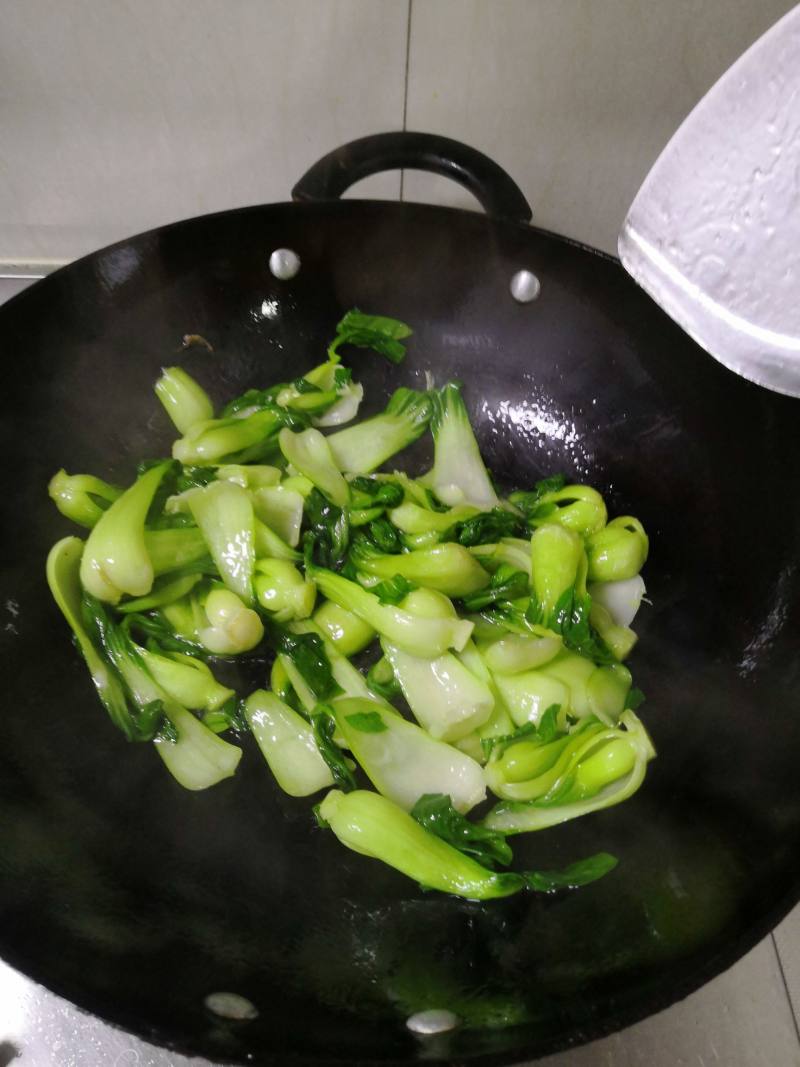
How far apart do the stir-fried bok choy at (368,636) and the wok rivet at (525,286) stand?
1.02ft

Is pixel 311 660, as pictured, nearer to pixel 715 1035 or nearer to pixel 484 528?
pixel 484 528

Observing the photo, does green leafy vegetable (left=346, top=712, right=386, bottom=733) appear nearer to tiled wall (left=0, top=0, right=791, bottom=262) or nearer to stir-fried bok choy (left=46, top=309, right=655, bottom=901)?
stir-fried bok choy (left=46, top=309, right=655, bottom=901)

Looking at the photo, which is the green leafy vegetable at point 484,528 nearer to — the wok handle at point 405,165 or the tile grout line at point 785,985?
the wok handle at point 405,165

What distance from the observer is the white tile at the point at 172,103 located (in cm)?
114

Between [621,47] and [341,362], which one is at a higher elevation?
[621,47]

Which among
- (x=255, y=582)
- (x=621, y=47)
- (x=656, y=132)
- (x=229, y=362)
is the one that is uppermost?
(x=621, y=47)

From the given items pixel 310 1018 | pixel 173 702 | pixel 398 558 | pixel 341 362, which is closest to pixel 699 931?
pixel 310 1018

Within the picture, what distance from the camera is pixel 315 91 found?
1224mm

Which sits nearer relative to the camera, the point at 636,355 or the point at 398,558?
the point at 398,558

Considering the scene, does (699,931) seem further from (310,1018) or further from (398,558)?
(398,558)

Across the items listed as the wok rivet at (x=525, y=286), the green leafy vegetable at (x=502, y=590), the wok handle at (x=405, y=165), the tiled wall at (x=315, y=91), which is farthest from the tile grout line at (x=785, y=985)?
the tiled wall at (x=315, y=91)

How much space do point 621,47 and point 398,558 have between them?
33.5 inches

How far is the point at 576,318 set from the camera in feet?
3.87

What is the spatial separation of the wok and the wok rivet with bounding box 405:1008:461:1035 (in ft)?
0.05
